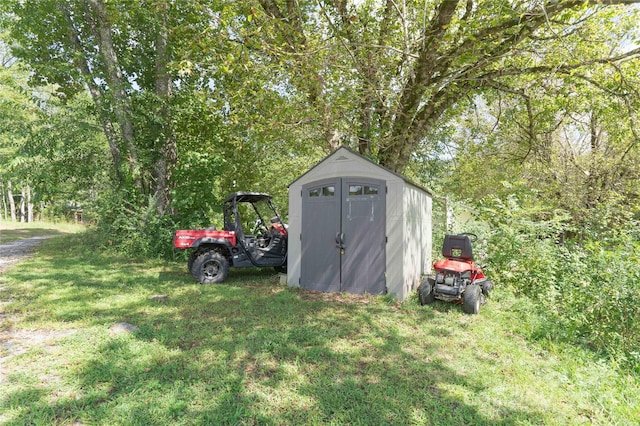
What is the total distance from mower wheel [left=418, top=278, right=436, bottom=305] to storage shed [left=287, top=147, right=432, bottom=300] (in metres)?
0.36

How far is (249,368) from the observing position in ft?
10.9

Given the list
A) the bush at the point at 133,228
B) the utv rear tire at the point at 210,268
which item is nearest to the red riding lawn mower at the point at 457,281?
the utv rear tire at the point at 210,268

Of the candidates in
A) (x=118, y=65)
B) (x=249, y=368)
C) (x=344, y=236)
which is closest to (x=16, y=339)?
(x=249, y=368)

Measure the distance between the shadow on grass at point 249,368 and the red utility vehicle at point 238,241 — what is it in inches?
55.2

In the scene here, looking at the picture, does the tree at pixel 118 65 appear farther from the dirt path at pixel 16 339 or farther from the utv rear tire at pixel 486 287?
the utv rear tire at pixel 486 287

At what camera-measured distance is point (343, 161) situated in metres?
6.41

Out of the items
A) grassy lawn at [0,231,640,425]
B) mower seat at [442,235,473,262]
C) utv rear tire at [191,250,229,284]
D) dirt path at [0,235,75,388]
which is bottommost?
grassy lawn at [0,231,640,425]

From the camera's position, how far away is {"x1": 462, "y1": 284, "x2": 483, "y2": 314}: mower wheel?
16.8 feet

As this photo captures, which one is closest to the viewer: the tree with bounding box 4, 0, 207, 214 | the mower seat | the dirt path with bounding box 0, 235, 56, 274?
the mower seat

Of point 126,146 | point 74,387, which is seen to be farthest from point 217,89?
point 74,387

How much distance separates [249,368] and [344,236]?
342 cm

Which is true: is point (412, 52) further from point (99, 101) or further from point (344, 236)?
point (99, 101)

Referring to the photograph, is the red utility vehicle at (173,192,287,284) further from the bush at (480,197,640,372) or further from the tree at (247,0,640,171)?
the bush at (480,197,640,372)

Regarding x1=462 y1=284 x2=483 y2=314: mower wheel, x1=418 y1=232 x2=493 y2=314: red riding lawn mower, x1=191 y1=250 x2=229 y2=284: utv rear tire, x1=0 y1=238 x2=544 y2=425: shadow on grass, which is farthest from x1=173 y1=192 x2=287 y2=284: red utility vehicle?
x1=462 y1=284 x2=483 y2=314: mower wheel
